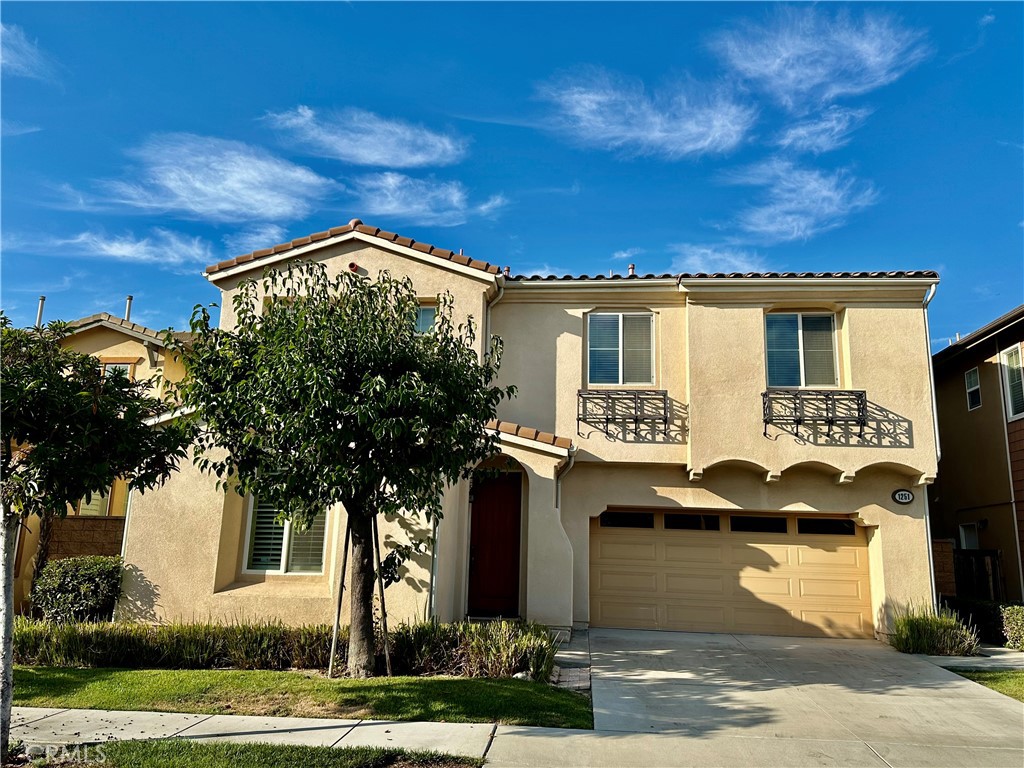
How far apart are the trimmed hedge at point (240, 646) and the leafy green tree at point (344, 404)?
829mm

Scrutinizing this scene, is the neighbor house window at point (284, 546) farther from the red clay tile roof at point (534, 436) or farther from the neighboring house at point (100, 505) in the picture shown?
the red clay tile roof at point (534, 436)

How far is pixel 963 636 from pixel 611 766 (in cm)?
889

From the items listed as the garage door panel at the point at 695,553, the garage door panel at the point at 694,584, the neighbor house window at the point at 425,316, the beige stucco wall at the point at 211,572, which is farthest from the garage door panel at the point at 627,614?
the neighbor house window at the point at 425,316

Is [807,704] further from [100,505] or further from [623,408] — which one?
[100,505]

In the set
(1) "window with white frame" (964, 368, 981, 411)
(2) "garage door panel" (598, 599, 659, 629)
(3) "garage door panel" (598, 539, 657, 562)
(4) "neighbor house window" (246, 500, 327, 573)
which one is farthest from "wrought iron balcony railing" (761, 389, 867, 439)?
(4) "neighbor house window" (246, 500, 327, 573)

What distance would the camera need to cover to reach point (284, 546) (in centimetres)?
1242

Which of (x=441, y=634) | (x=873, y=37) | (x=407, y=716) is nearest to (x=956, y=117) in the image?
(x=873, y=37)

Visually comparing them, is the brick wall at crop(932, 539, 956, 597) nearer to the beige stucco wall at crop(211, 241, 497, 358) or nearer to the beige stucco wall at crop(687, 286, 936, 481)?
the beige stucco wall at crop(687, 286, 936, 481)

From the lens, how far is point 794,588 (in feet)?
46.4

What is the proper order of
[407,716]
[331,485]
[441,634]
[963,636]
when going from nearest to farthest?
[407,716] → [331,485] → [441,634] → [963,636]

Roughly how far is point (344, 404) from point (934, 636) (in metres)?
10.6

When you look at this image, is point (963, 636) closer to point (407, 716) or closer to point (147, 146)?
point (407, 716)

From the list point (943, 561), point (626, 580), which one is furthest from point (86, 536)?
point (943, 561)

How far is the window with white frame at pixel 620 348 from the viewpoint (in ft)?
48.0
